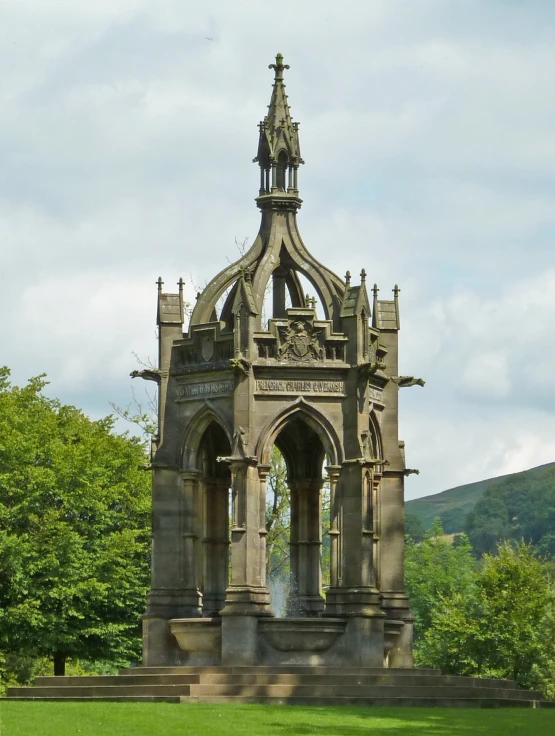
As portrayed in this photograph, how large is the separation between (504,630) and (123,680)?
25.9 meters

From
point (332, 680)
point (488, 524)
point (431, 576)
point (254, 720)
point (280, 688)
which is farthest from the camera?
point (488, 524)

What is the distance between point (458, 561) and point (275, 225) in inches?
2525

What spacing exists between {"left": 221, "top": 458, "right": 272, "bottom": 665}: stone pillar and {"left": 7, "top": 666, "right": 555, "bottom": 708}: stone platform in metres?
0.72

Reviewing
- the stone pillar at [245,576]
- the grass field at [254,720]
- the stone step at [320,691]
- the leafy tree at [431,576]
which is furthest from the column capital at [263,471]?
the leafy tree at [431,576]

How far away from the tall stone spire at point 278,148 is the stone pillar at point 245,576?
6357mm

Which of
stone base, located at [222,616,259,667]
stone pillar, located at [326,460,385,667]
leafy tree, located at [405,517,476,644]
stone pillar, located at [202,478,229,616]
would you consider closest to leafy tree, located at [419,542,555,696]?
leafy tree, located at [405,517,476,644]

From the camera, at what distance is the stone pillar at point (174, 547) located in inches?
1393

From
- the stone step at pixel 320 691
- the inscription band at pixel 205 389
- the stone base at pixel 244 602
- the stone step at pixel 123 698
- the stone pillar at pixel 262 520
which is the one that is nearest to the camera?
the stone step at pixel 123 698

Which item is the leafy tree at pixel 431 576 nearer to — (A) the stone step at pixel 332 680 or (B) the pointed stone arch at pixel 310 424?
(B) the pointed stone arch at pixel 310 424

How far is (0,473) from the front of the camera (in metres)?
50.4

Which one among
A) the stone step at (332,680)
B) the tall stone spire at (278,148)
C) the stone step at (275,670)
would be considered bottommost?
the stone step at (332,680)

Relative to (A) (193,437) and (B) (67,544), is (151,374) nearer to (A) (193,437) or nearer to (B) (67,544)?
(A) (193,437)

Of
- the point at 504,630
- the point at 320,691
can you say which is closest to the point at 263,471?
the point at 320,691

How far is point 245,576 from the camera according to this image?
110 ft
